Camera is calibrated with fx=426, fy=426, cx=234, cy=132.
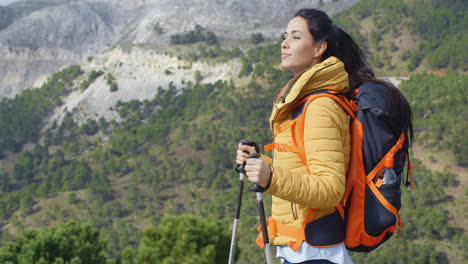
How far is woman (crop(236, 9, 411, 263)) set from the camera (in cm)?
173

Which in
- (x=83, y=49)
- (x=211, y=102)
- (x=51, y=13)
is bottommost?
(x=211, y=102)

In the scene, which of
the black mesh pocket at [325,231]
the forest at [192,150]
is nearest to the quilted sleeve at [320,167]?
the black mesh pocket at [325,231]

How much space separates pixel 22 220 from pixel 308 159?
6728 cm

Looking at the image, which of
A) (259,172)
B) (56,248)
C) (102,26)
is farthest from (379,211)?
(102,26)

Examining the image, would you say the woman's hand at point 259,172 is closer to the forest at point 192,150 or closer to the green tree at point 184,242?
the green tree at point 184,242

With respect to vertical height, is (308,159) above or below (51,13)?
below

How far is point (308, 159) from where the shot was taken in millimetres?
1809

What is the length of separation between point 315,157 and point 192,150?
6747 centimetres

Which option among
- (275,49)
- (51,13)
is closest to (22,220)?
(275,49)

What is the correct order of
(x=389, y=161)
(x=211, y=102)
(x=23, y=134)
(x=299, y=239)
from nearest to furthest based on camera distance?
1. (x=389, y=161)
2. (x=299, y=239)
3. (x=211, y=102)
4. (x=23, y=134)

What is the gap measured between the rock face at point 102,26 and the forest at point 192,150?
9.12 m

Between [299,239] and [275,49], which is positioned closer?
[299,239]

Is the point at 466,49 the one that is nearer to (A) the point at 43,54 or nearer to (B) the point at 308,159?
(B) the point at 308,159

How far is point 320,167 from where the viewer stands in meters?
1.77
